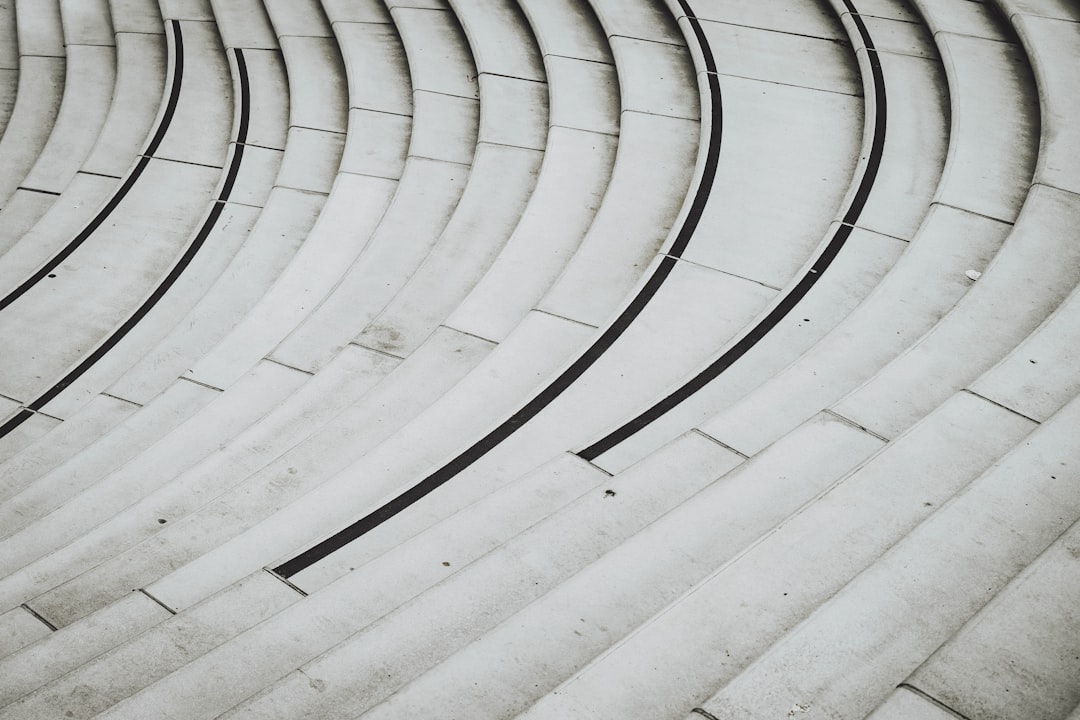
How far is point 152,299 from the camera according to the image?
5914 mm

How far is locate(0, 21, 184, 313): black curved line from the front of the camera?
6180 mm

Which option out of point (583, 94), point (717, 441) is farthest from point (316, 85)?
point (717, 441)

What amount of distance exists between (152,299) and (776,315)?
3.77 metres

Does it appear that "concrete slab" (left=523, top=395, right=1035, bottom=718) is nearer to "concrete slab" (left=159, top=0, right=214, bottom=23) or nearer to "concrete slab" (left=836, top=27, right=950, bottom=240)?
"concrete slab" (left=836, top=27, right=950, bottom=240)

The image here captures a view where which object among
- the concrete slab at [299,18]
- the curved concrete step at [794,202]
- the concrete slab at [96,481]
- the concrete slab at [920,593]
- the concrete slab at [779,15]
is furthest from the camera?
the concrete slab at [299,18]

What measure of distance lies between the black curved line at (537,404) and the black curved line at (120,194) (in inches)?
144

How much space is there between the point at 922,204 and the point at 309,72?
15.9ft

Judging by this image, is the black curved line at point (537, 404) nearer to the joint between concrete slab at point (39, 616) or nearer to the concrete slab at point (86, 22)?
the joint between concrete slab at point (39, 616)

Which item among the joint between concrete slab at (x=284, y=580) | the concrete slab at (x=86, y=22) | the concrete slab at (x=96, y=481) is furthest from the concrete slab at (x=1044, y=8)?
the concrete slab at (x=86, y=22)

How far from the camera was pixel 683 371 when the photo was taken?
14.3ft

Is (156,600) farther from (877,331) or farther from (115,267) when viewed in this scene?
(115,267)

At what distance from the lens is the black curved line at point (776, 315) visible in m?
4.00

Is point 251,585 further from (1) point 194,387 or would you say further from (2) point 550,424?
(1) point 194,387

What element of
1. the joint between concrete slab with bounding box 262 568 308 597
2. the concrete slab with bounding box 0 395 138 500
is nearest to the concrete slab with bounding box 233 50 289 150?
the concrete slab with bounding box 0 395 138 500
